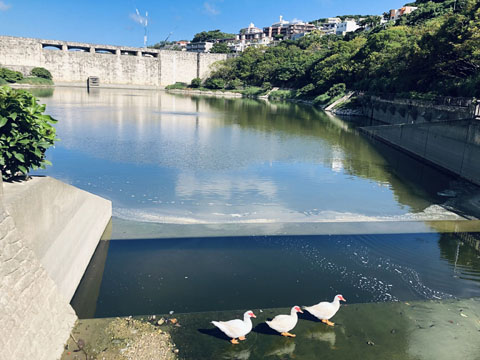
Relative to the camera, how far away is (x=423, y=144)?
95.1 ft

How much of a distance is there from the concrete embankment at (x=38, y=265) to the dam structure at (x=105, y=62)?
9600 centimetres

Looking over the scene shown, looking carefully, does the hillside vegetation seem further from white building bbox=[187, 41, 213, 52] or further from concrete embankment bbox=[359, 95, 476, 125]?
white building bbox=[187, 41, 213, 52]

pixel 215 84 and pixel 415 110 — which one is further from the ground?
pixel 215 84

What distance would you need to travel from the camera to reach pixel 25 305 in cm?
643

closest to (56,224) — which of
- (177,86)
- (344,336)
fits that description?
(344,336)

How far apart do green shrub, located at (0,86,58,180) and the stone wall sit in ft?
8.83

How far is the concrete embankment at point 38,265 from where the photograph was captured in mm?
6113

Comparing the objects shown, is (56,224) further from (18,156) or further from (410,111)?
(410,111)

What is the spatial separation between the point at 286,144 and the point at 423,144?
33.5ft

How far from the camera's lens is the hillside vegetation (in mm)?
34906

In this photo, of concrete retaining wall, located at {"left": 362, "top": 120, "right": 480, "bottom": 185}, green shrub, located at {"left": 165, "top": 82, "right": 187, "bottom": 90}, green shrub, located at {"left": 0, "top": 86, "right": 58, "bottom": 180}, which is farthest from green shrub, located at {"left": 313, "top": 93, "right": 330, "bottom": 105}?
green shrub, located at {"left": 0, "top": 86, "right": 58, "bottom": 180}

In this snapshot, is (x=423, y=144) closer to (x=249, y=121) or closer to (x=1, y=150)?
(x=249, y=121)

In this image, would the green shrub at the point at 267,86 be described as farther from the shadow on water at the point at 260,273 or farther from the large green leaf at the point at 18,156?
the large green leaf at the point at 18,156

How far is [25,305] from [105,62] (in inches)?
4352
